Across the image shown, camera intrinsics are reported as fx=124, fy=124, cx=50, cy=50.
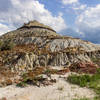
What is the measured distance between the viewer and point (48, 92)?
344 inches

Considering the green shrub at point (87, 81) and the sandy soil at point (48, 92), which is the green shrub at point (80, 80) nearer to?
the green shrub at point (87, 81)

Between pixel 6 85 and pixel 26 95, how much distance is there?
3294 millimetres

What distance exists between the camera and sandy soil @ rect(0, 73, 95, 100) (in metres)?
7.95

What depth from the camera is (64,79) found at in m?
11.2

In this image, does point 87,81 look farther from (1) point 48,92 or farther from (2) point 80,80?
(1) point 48,92

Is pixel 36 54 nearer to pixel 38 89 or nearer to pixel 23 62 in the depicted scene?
pixel 23 62

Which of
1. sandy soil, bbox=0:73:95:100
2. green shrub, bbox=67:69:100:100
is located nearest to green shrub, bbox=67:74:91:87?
green shrub, bbox=67:69:100:100

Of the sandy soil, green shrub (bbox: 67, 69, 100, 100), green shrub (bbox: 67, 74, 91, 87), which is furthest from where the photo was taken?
green shrub (bbox: 67, 74, 91, 87)

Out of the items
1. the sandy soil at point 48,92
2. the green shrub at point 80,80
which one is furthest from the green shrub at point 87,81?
the sandy soil at point 48,92

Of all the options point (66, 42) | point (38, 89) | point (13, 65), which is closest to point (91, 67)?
point (38, 89)

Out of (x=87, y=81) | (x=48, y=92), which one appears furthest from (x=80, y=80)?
(x=48, y=92)

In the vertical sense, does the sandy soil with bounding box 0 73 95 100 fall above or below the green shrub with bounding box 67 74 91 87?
below

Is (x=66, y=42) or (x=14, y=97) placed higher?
(x=66, y=42)

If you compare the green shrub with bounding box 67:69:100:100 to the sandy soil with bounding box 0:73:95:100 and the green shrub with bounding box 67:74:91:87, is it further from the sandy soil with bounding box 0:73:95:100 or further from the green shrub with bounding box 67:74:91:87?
the sandy soil with bounding box 0:73:95:100
